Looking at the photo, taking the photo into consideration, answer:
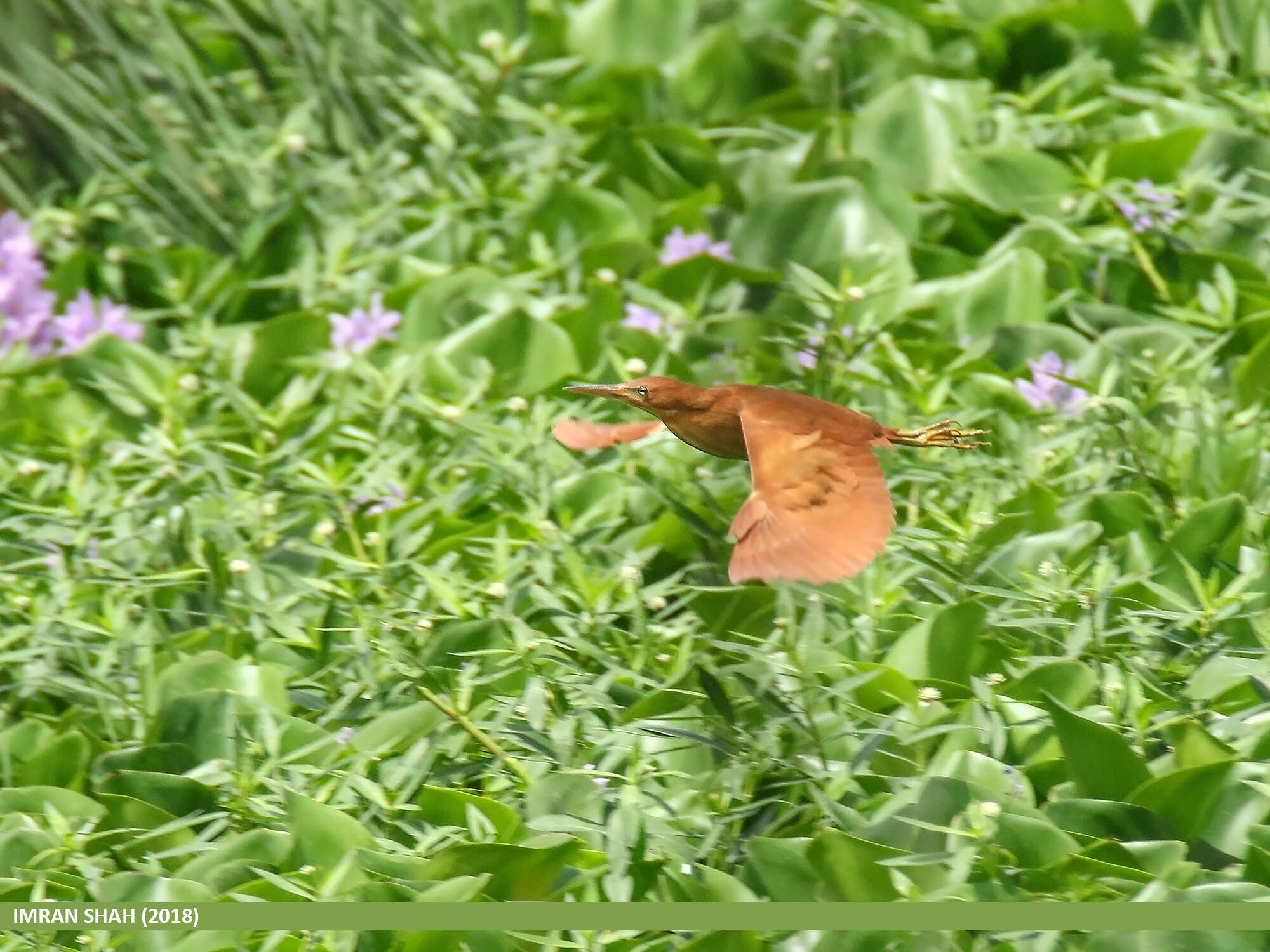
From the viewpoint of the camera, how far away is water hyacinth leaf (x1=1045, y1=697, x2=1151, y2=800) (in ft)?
5.99

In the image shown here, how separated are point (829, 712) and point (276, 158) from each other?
1.95 m

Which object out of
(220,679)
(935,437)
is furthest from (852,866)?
(220,679)

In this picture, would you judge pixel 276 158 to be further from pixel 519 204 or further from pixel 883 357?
pixel 883 357

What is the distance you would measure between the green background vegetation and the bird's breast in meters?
0.23

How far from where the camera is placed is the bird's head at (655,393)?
6.15 feet

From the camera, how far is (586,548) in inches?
92.0

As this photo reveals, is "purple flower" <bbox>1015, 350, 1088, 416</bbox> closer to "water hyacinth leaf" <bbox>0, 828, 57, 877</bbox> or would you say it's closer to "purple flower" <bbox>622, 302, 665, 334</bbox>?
"purple flower" <bbox>622, 302, 665, 334</bbox>

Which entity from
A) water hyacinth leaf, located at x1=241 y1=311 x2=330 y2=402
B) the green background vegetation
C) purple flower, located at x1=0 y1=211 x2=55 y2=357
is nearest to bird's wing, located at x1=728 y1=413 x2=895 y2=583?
the green background vegetation

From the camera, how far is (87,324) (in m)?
3.15

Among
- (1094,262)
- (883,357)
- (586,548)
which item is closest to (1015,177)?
(1094,262)

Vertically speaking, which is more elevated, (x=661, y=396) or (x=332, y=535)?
(x=661, y=396)

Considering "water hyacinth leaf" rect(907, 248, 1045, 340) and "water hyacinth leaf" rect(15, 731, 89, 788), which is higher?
"water hyacinth leaf" rect(907, 248, 1045, 340)

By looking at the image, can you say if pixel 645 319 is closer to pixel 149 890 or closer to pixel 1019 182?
pixel 1019 182

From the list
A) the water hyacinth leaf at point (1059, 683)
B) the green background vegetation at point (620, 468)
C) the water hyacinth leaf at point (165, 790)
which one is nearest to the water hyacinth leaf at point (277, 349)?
the green background vegetation at point (620, 468)
